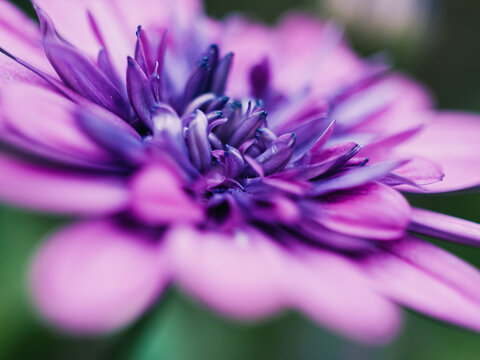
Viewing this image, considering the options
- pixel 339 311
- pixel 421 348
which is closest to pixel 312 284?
pixel 339 311

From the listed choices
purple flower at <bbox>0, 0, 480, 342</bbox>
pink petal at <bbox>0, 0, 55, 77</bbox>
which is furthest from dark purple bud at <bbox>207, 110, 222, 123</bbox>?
pink petal at <bbox>0, 0, 55, 77</bbox>

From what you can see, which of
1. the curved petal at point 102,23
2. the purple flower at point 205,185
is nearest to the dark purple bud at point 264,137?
the purple flower at point 205,185

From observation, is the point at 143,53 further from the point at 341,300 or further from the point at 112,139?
the point at 341,300

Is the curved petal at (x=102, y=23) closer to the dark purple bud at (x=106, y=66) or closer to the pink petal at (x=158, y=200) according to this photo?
the dark purple bud at (x=106, y=66)

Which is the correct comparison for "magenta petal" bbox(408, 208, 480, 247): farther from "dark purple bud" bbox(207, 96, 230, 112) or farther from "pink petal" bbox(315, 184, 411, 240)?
"dark purple bud" bbox(207, 96, 230, 112)

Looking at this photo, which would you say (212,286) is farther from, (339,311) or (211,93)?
(211,93)

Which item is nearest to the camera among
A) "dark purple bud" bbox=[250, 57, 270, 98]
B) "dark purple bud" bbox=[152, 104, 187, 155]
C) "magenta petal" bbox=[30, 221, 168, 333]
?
"magenta petal" bbox=[30, 221, 168, 333]

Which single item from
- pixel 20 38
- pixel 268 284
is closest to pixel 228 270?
pixel 268 284
